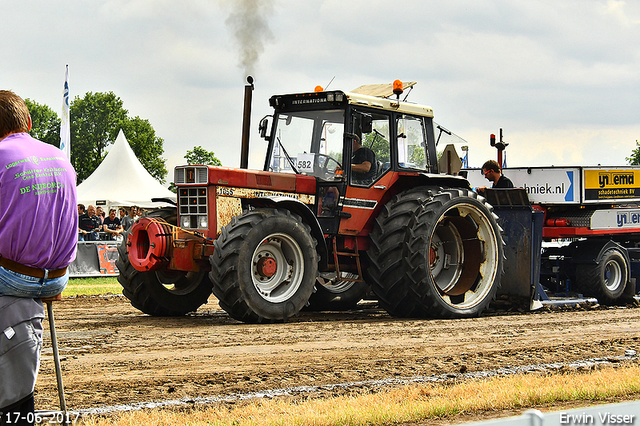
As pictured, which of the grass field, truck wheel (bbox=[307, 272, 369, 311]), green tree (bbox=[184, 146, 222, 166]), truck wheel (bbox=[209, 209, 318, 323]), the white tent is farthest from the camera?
green tree (bbox=[184, 146, 222, 166])

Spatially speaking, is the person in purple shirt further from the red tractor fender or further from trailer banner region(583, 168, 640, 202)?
trailer banner region(583, 168, 640, 202)

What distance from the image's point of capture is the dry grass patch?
4.43m

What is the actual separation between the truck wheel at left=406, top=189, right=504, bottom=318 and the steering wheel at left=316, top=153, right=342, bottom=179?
1.22m

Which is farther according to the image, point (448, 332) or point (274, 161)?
point (274, 161)

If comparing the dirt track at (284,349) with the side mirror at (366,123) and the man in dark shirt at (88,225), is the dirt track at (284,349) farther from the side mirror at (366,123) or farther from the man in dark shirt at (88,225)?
the man in dark shirt at (88,225)

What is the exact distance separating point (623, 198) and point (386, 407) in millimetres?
9539

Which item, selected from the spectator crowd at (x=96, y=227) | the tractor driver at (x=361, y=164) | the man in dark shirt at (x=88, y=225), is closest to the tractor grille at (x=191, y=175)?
the tractor driver at (x=361, y=164)

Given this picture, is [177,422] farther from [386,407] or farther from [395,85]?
[395,85]

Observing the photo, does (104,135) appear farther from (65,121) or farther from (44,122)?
(65,121)

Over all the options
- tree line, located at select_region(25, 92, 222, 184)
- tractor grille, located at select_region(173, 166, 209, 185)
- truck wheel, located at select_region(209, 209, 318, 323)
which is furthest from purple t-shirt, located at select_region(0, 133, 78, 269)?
tree line, located at select_region(25, 92, 222, 184)

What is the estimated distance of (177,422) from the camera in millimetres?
4375

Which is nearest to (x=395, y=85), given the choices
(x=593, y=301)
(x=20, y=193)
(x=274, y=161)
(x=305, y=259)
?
(x=274, y=161)

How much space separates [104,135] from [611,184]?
57.0 m

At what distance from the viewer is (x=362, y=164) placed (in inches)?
389
